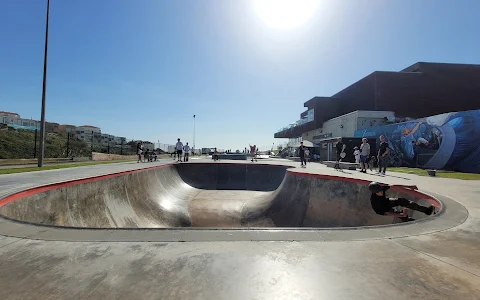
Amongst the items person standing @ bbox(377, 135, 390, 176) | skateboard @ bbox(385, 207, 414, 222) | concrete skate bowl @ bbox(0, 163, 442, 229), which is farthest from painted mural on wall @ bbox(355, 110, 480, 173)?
skateboard @ bbox(385, 207, 414, 222)

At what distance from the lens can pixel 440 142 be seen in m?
18.1

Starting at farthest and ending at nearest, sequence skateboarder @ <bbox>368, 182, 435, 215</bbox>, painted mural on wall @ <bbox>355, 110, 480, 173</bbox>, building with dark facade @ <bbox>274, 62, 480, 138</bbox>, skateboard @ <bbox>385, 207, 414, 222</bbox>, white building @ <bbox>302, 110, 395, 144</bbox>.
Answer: building with dark facade @ <bbox>274, 62, 480, 138</bbox>
white building @ <bbox>302, 110, 395, 144</bbox>
painted mural on wall @ <bbox>355, 110, 480, 173</bbox>
skateboard @ <bbox>385, 207, 414, 222</bbox>
skateboarder @ <bbox>368, 182, 435, 215</bbox>

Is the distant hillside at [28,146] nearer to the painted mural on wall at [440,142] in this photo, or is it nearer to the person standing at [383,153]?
the person standing at [383,153]

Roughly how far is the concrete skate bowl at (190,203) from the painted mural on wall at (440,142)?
12119 millimetres

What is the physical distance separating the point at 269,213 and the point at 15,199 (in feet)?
25.2

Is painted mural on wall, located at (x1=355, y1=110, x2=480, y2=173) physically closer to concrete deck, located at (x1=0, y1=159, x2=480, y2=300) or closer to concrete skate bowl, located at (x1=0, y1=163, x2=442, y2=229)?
concrete skate bowl, located at (x1=0, y1=163, x2=442, y2=229)

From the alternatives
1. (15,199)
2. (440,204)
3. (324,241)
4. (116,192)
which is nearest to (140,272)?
(324,241)

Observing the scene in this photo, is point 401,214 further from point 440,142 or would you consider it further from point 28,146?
point 28,146

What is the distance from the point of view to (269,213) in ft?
32.7

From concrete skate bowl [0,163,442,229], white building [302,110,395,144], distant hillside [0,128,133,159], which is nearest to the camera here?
concrete skate bowl [0,163,442,229]

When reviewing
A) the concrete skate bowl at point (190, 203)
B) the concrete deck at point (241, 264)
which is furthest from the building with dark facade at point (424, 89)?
the concrete deck at point (241, 264)

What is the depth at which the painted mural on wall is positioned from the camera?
53.4 feet

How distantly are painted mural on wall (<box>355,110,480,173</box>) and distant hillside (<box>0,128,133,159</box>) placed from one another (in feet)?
109

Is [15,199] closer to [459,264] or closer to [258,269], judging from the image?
[258,269]
